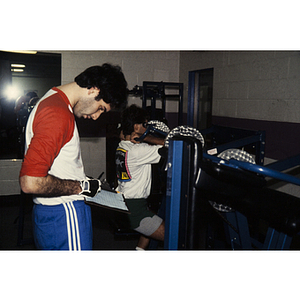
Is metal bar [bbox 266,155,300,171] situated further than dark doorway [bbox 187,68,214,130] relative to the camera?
No

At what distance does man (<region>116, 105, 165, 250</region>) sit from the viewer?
2057 millimetres

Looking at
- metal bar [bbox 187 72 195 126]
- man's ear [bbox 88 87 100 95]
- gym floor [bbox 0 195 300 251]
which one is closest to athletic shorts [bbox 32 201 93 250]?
man's ear [bbox 88 87 100 95]

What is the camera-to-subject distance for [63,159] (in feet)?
4.25

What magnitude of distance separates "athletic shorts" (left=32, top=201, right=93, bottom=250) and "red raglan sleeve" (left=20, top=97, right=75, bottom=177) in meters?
0.27

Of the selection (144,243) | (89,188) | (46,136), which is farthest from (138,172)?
(46,136)

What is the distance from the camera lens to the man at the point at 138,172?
206 cm

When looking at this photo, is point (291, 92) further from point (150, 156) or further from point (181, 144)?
point (181, 144)

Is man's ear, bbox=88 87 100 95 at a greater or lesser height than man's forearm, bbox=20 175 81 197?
greater

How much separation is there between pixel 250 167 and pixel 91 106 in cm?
85

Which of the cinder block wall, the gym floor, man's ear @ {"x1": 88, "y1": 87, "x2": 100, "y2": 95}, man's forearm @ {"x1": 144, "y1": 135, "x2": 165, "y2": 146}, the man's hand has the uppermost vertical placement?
the cinder block wall

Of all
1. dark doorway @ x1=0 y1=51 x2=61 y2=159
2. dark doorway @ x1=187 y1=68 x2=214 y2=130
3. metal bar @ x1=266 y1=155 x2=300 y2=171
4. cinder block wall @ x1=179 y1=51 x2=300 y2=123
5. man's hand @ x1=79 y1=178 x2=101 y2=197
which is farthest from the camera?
dark doorway @ x1=187 y1=68 x2=214 y2=130

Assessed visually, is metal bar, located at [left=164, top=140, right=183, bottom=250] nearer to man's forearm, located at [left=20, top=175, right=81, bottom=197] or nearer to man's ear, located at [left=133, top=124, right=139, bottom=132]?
man's forearm, located at [left=20, top=175, right=81, bottom=197]

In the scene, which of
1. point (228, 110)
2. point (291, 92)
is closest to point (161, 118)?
point (228, 110)

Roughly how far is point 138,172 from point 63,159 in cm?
98
